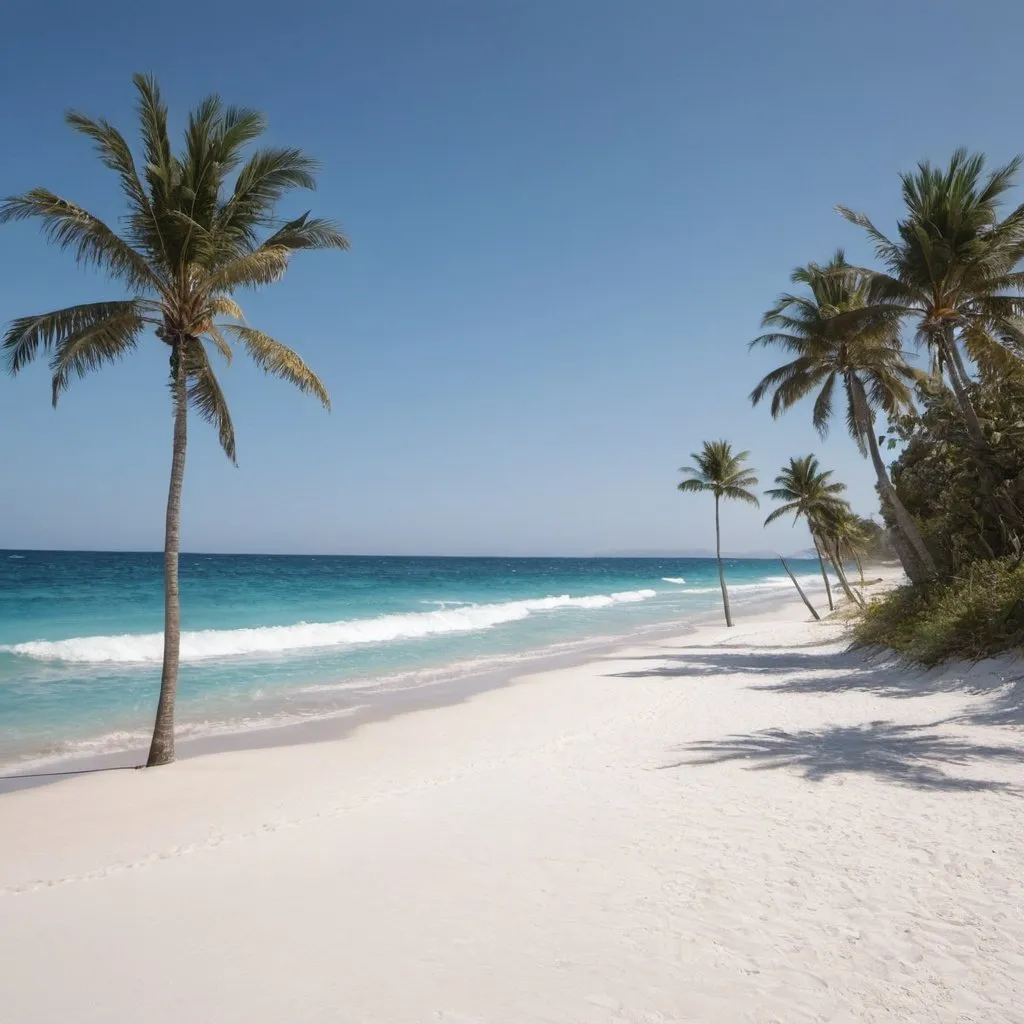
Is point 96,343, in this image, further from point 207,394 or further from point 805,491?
point 805,491

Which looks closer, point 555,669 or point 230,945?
point 230,945

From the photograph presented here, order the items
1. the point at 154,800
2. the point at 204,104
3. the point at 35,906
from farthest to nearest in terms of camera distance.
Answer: the point at 204,104, the point at 154,800, the point at 35,906

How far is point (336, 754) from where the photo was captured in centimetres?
957

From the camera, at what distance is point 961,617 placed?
12.0 m

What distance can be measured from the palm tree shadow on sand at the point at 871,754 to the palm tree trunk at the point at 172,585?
689 cm

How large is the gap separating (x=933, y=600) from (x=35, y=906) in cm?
1566

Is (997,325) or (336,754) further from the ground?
(997,325)

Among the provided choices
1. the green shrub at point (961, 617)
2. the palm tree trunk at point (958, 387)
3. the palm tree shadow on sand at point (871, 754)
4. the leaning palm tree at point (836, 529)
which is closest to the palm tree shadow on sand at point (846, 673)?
A: the green shrub at point (961, 617)

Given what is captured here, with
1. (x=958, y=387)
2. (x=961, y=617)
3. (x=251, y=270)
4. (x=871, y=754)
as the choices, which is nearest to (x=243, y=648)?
(x=251, y=270)

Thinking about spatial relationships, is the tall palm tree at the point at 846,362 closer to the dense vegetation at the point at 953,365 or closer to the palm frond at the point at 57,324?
the dense vegetation at the point at 953,365

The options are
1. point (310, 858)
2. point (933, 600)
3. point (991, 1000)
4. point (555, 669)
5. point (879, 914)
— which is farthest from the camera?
point (555, 669)

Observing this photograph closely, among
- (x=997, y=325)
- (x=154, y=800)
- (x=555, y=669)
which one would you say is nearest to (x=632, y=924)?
(x=154, y=800)

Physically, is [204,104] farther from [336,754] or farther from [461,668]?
[461,668]

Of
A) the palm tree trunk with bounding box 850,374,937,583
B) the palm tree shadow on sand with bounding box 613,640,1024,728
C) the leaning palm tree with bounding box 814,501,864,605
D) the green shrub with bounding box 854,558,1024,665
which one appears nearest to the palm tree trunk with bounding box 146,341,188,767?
the palm tree shadow on sand with bounding box 613,640,1024,728
